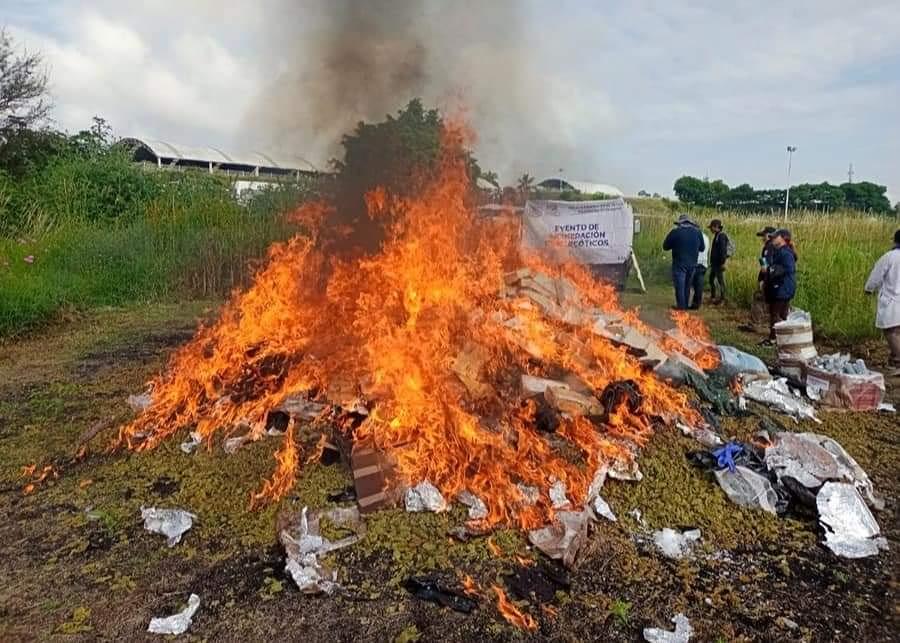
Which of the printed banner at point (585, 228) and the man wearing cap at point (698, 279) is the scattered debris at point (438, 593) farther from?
the printed banner at point (585, 228)

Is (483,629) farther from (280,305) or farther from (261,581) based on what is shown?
(280,305)

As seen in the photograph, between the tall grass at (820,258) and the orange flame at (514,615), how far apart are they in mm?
8322

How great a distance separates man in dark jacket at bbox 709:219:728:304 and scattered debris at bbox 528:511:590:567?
34.6 feet

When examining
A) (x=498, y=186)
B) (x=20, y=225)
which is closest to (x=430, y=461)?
(x=498, y=186)

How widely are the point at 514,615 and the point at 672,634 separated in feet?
2.49

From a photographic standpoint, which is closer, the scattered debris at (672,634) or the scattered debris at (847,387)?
the scattered debris at (672,634)

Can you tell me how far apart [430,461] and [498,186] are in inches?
217

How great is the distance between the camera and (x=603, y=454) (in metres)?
4.51

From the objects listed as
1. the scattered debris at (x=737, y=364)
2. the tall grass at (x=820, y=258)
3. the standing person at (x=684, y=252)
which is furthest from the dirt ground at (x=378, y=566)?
the standing person at (x=684, y=252)

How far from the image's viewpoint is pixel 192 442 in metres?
5.08

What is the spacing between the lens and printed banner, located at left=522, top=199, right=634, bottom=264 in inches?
551

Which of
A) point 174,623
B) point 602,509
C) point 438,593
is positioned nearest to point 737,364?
point 602,509

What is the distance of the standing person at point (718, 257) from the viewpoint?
12984 mm

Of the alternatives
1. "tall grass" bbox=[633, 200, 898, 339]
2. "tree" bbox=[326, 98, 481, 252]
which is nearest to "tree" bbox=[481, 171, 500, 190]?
"tree" bbox=[326, 98, 481, 252]
